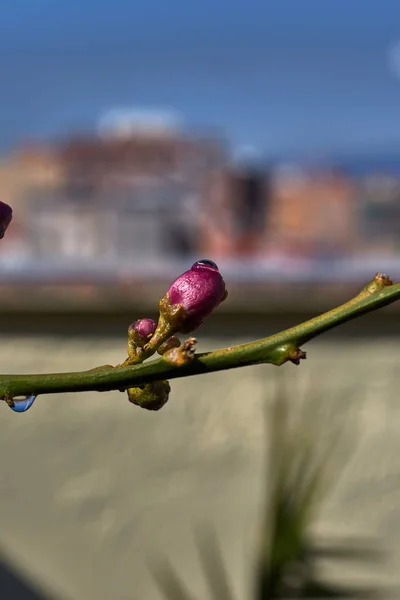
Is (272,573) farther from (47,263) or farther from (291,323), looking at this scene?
(47,263)

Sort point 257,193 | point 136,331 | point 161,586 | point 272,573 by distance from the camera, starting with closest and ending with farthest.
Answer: point 136,331
point 272,573
point 161,586
point 257,193

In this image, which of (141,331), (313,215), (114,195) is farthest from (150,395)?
(313,215)

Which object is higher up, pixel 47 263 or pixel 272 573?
pixel 47 263

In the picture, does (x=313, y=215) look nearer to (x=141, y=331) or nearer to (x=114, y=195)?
(x=114, y=195)

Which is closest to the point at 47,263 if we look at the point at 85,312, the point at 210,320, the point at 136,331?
the point at 85,312

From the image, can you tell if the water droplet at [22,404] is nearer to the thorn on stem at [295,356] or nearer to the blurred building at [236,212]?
the thorn on stem at [295,356]

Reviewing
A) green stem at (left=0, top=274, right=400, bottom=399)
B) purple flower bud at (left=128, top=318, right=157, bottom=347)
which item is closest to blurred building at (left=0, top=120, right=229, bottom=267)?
purple flower bud at (left=128, top=318, right=157, bottom=347)

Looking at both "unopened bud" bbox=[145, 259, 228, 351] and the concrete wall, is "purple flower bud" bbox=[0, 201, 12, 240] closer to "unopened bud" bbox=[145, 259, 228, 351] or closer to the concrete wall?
"unopened bud" bbox=[145, 259, 228, 351]
